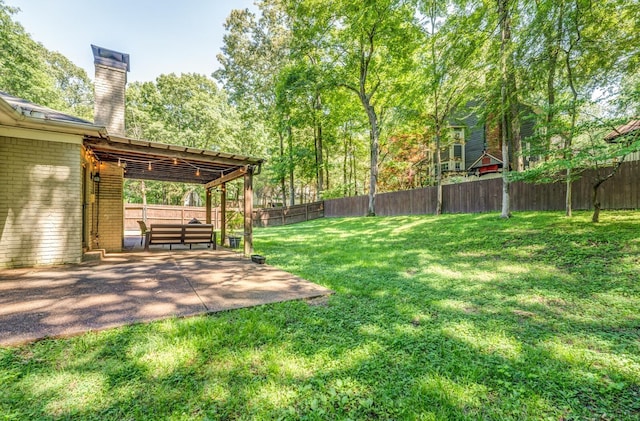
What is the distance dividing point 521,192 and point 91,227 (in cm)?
1435

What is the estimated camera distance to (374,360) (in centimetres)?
247

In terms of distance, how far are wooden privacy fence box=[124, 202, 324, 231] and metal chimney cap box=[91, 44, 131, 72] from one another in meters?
10.1

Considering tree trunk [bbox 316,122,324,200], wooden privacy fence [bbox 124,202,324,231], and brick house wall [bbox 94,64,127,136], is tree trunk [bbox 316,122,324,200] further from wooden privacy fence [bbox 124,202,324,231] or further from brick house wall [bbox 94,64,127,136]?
brick house wall [bbox 94,64,127,136]

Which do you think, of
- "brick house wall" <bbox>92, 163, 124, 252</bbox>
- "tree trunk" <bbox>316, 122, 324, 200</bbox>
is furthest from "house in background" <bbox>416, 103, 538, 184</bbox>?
"brick house wall" <bbox>92, 163, 124, 252</bbox>

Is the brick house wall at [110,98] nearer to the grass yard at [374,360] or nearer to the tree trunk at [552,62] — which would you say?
the grass yard at [374,360]

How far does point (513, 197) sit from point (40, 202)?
1419cm

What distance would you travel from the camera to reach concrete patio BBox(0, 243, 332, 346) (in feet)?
9.82

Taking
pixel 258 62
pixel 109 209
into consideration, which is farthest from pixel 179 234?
pixel 258 62

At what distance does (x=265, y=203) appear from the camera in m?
36.2

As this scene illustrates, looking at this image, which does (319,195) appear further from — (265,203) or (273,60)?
(265,203)

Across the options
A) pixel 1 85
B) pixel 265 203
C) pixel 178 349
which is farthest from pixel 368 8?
pixel 265 203

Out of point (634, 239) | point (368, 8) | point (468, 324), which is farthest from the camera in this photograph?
point (368, 8)

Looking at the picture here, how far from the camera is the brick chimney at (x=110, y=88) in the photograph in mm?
8742

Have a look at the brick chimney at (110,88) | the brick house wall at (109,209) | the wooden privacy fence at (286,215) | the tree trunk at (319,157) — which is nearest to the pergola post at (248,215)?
the brick house wall at (109,209)
